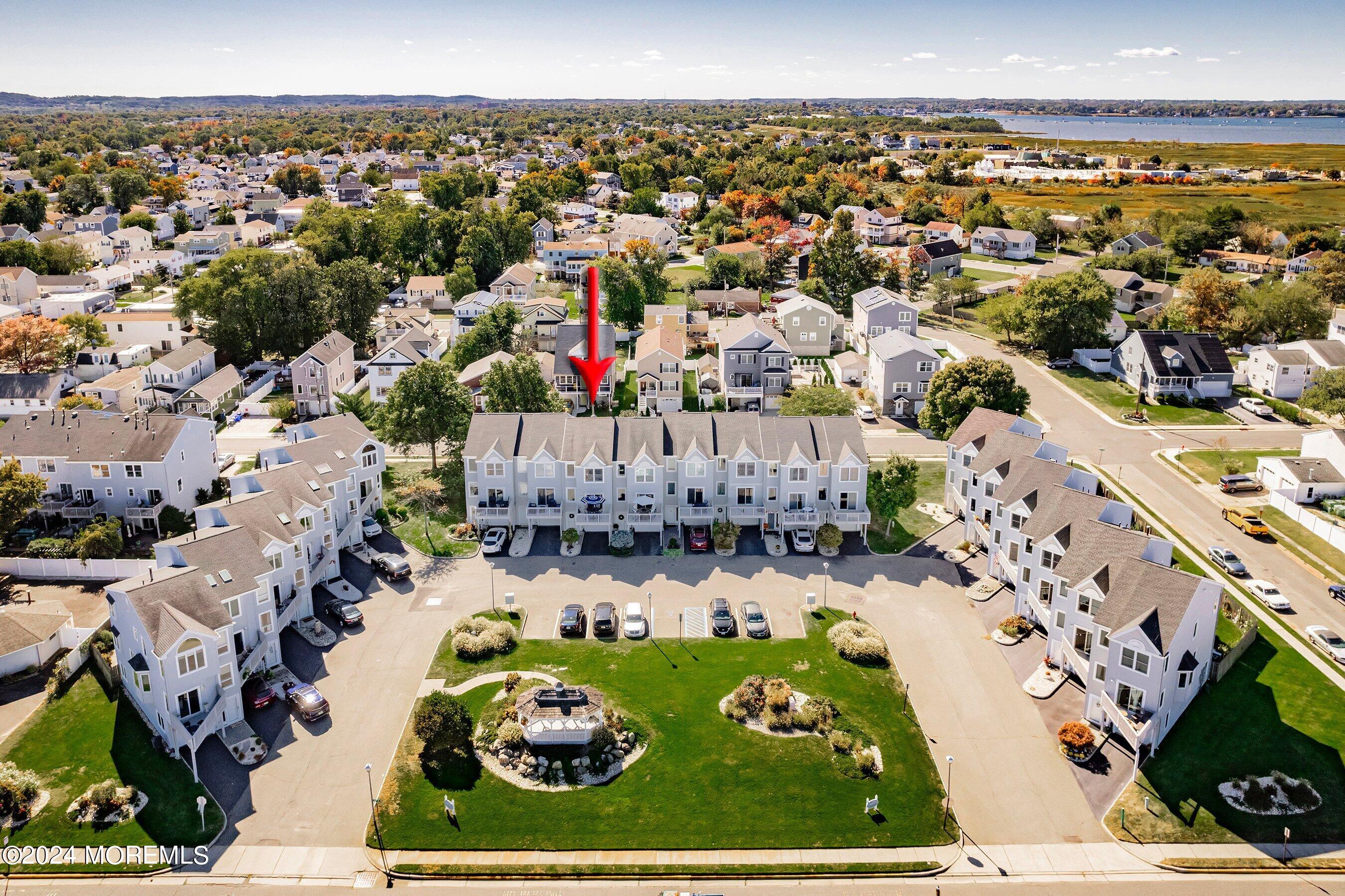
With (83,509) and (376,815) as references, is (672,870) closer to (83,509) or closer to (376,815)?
(376,815)

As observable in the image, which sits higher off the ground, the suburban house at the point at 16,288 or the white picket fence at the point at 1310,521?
the suburban house at the point at 16,288

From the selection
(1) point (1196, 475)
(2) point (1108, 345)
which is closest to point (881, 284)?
(2) point (1108, 345)

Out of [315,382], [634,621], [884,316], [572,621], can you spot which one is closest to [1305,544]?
[634,621]

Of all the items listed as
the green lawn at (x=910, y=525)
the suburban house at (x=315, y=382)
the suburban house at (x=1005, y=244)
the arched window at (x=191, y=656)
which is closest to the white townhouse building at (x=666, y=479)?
the green lawn at (x=910, y=525)

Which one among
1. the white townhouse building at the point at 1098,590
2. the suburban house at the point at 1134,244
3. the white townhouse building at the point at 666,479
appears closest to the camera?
the white townhouse building at the point at 1098,590

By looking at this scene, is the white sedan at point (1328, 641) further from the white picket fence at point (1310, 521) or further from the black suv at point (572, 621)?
the black suv at point (572, 621)

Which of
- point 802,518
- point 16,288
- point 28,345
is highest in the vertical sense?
point 16,288
